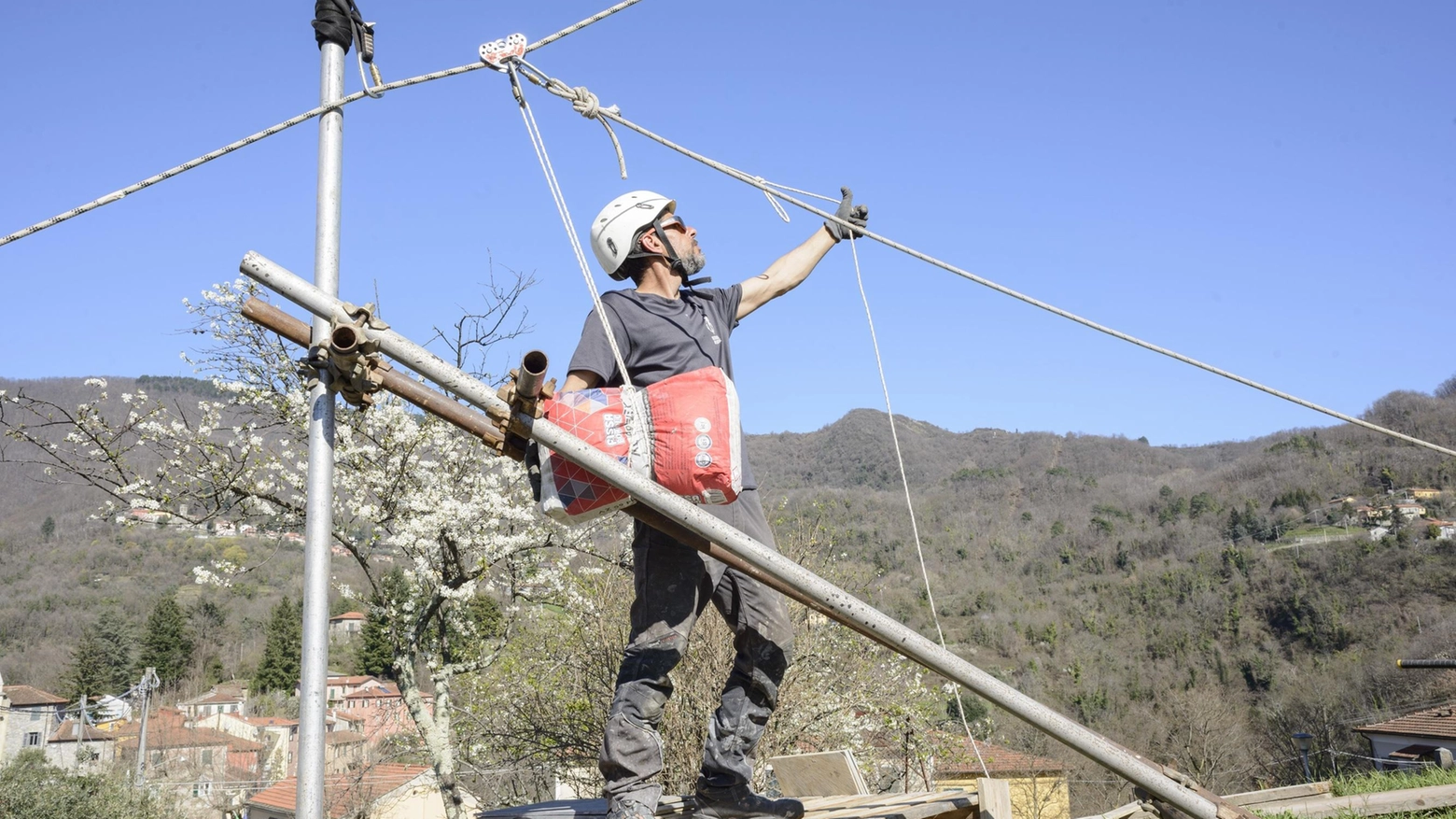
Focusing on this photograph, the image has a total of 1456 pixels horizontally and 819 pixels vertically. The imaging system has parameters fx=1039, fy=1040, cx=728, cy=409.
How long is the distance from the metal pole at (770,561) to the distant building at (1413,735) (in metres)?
29.9

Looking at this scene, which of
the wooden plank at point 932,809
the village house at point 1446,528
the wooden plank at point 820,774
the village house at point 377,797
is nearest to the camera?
the wooden plank at point 932,809

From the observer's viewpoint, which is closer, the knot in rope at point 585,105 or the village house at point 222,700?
the knot in rope at point 585,105

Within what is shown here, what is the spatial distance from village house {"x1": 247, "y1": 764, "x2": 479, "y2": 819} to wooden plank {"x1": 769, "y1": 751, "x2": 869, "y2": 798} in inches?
878

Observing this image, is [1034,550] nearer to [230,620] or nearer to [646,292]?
[230,620]

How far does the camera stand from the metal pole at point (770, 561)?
2707 millimetres

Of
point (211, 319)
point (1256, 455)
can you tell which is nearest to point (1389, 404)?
point (1256, 455)

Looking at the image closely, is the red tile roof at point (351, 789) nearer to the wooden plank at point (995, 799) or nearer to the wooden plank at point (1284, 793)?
the wooden plank at point (1284, 793)

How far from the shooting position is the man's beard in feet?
13.0

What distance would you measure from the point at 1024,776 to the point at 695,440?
77.9 feet

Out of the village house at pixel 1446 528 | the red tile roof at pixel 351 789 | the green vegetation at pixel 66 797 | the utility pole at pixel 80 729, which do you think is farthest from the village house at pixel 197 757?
the village house at pixel 1446 528

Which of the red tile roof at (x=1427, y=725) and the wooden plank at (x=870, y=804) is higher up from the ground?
the wooden plank at (x=870, y=804)

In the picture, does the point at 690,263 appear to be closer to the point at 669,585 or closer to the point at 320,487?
the point at 669,585

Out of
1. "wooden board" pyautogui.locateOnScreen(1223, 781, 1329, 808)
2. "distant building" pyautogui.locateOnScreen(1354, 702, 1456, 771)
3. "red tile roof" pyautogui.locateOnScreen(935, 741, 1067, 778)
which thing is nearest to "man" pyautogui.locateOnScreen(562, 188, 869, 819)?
"wooden board" pyautogui.locateOnScreen(1223, 781, 1329, 808)

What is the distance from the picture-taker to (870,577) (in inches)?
629
